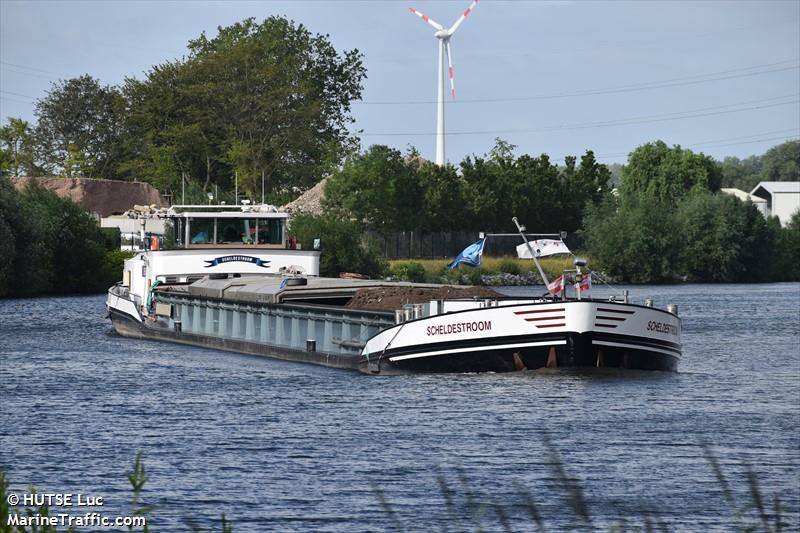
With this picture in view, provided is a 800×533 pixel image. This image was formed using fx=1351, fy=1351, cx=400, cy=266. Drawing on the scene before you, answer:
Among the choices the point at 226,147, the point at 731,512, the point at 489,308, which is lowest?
the point at 731,512

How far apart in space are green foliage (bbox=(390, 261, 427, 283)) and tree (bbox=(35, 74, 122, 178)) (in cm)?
5446

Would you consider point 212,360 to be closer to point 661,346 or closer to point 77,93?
point 661,346

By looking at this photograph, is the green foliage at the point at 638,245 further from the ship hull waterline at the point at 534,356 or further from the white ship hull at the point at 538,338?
the white ship hull at the point at 538,338

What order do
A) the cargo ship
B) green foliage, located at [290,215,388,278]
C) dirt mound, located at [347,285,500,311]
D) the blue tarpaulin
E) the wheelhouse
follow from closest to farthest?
the cargo ship → the blue tarpaulin → dirt mound, located at [347,285,500,311] → the wheelhouse → green foliage, located at [290,215,388,278]

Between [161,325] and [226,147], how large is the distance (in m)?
77.4

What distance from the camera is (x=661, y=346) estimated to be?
28.2 meters

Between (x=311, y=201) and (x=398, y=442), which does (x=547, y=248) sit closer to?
(x=398, y=442)

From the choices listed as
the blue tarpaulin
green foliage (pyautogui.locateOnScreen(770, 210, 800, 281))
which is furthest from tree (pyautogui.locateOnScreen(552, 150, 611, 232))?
the blue tarpaulin

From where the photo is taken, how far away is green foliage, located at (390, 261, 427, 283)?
88.6 m

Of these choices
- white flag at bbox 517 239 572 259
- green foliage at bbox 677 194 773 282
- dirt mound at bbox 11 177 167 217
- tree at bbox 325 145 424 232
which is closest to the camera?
white flag at bbox 517 239 572 259

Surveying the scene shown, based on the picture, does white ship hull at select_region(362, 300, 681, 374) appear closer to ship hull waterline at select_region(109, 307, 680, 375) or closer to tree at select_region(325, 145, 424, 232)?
ship hull waterline at select_region(109, 307, 680, 375)

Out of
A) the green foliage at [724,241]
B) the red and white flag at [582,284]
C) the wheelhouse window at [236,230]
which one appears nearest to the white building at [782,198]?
the green foliage at [724,241]

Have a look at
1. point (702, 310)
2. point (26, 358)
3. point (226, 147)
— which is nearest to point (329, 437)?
A: point (26, 358)

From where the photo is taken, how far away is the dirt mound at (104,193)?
112 m
